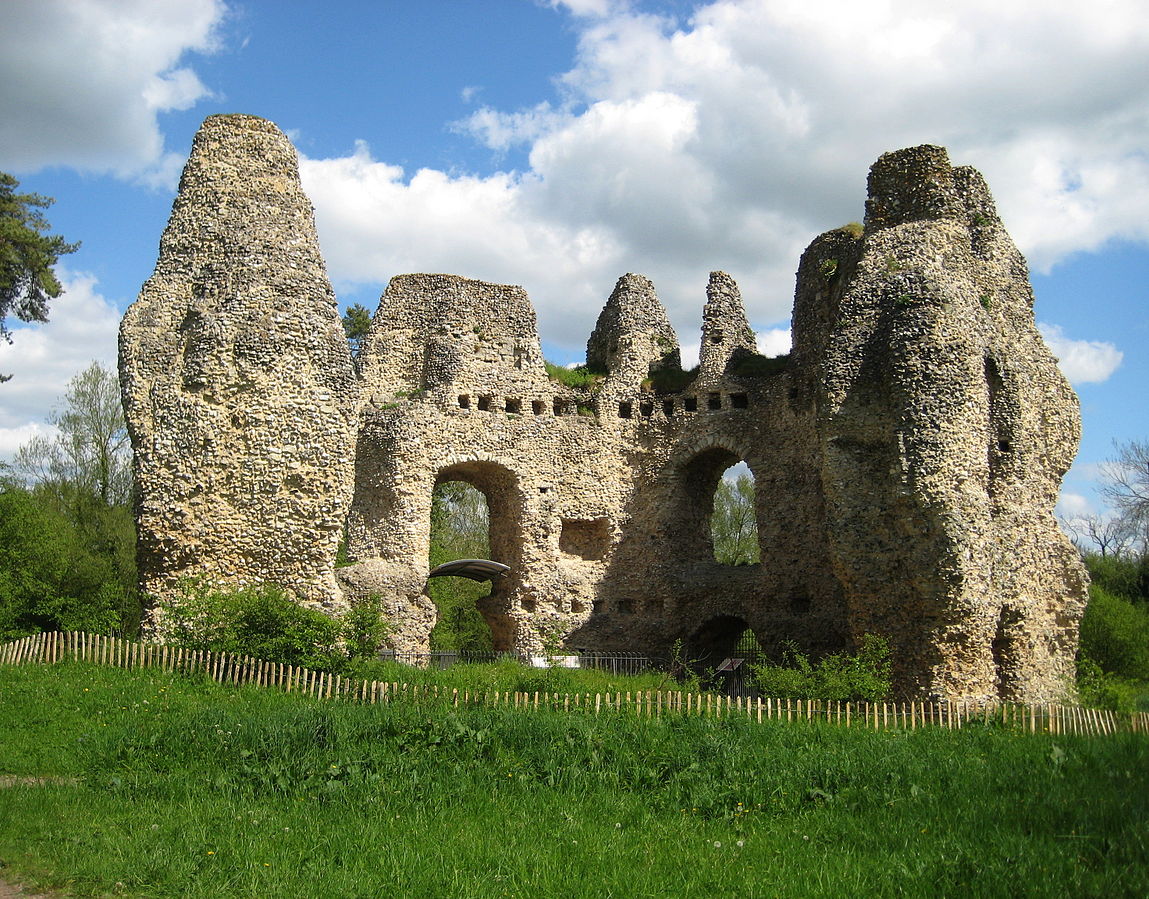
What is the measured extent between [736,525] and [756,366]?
50.7 feet

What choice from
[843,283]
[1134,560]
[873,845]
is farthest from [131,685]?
[1134,560]

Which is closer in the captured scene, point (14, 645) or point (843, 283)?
point (14, 645)

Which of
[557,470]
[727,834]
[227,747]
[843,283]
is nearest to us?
[727,834]

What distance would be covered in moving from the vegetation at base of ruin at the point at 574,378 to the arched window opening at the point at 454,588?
20.6 ft

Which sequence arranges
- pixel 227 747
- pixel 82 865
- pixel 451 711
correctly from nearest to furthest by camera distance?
1. pixel 82 865
2. pixel 227 747
3. pixel 451 711

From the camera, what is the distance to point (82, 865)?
23.9ft

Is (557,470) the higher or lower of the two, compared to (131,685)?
higher

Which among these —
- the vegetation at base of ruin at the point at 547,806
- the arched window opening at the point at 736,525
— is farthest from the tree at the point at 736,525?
the vegetation at base of ruin at the point at 547,806

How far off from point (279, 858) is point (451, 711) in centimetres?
421

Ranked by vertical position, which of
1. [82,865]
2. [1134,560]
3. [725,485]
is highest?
[725,485]

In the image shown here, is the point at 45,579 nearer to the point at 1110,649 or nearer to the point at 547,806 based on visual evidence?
the point at 547,806

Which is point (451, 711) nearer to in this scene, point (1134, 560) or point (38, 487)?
point (38, 487)

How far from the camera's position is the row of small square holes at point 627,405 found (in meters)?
23.3

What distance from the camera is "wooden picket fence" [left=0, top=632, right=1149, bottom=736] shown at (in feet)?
42.2
